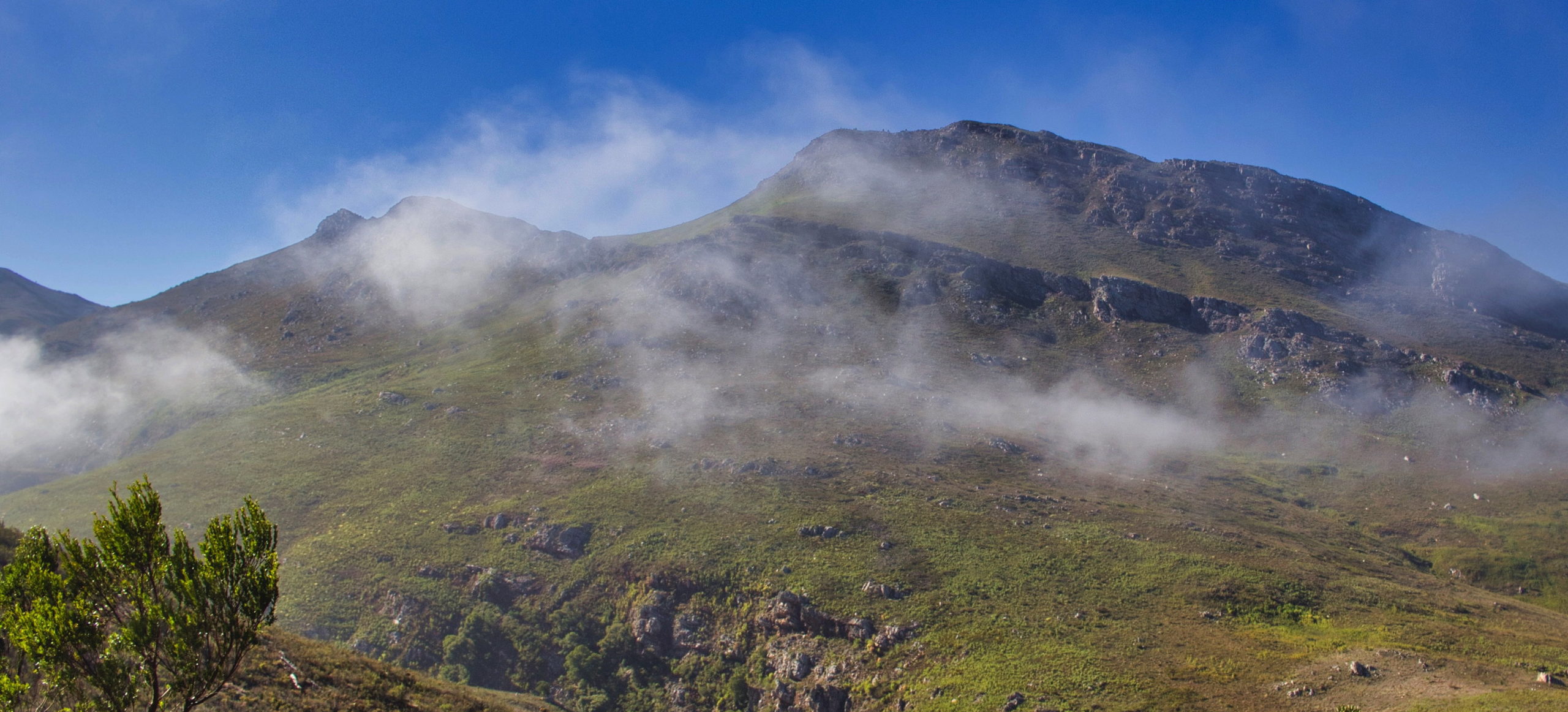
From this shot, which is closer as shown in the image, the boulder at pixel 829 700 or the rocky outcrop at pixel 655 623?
the boulder at pixel 829 700

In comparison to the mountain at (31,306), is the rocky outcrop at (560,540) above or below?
below

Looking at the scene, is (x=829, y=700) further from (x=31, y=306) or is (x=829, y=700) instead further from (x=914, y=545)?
(x=31, y=306)

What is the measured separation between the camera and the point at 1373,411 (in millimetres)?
87500

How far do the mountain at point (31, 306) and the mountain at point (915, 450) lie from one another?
16.5 m

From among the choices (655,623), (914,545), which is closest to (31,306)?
(655,623)

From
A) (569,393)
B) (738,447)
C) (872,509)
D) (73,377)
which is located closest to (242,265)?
(73,377)

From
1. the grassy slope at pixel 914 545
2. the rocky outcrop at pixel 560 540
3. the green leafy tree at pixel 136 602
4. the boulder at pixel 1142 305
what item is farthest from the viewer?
the boulder at pixel 1142 305

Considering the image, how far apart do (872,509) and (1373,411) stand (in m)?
77.2

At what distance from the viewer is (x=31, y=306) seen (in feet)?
517

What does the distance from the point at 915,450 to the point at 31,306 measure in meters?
214

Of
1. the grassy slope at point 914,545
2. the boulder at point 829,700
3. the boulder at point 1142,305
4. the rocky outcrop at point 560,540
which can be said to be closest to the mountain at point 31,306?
the grassy slope at point 914,545

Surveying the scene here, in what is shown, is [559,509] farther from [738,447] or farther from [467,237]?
[467,237]

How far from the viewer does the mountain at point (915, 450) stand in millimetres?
42562

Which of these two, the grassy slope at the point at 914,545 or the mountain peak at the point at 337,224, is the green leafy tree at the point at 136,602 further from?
the mountain peak at the point at 337,224
